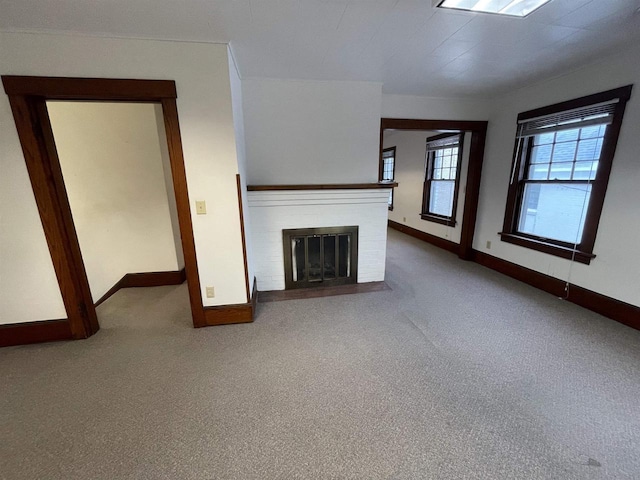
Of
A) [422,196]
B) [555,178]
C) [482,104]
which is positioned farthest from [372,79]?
[422,196]

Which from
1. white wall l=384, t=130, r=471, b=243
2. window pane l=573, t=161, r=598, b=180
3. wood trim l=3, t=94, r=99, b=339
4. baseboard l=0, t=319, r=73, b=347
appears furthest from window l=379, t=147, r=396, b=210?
baseboard l=0, t=319, r=73, b=347

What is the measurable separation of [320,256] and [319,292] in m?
0.42

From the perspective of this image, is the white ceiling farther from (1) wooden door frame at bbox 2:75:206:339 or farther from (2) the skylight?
(1) wooden door frame at bbox 2:75:206:339

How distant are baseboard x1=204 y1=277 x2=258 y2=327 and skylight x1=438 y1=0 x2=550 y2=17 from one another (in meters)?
2.59

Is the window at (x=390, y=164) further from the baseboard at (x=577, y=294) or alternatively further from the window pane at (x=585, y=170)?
the window pane at (x=585, y=170)

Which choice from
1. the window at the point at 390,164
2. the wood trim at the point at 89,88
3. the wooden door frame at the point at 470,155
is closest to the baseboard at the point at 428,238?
the wooden door frame at the point at 470,155

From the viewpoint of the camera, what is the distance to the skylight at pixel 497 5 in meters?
1.51

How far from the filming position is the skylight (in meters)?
1.51

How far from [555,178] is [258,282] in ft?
11.7

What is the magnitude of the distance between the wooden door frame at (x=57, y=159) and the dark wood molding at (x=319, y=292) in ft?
2.99

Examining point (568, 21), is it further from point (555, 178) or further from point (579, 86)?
point (555, 178)

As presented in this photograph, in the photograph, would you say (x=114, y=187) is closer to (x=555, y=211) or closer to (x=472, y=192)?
(x=472, y=192)

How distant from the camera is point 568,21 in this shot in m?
1.75

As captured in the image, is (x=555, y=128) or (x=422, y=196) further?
(x=422, y=196)
